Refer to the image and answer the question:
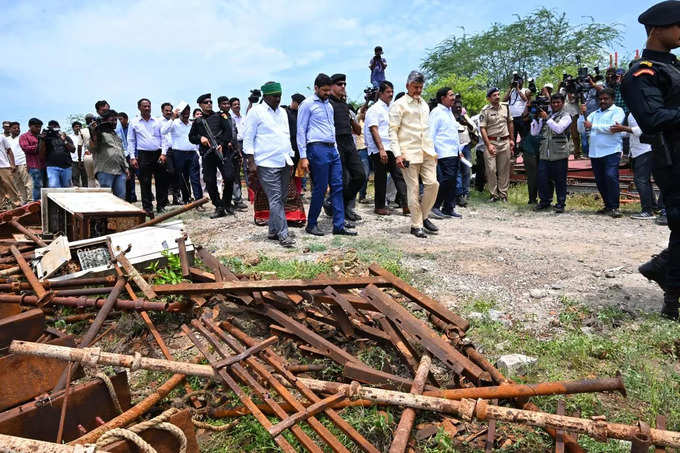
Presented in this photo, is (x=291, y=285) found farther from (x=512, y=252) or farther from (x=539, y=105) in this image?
(x=539, y=105)

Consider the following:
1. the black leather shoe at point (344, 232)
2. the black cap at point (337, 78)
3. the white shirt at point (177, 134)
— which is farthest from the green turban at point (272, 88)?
the white shirt at point (177, 134)

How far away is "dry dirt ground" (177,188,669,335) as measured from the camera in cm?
381

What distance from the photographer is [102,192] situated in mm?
5902

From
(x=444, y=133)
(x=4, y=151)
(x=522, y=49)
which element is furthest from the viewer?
(x=522, y=49)

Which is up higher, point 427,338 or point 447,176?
point 447,176

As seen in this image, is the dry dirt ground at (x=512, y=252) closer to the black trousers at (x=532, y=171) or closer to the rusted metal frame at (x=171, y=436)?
the black trousers at (x=532, y=171)

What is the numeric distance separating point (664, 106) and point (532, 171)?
543 centimetres

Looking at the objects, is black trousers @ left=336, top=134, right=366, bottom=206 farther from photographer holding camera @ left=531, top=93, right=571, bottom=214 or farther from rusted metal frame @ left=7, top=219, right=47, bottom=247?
rusted metal frame @ left=7, top=219, right=47, bottom=247

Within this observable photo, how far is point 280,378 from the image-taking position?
8.96 feet

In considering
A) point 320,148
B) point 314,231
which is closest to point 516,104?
point 320,148

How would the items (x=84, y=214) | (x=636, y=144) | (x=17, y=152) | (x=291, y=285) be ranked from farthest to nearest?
(x=17, y=152), (x=636, y=144), (x=84, y=214), (x=291, y=285)

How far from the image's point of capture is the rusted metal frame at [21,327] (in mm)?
2957

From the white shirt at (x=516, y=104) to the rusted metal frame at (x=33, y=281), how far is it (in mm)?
8881

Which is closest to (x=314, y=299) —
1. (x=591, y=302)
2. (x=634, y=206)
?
(x=591, y=302)
